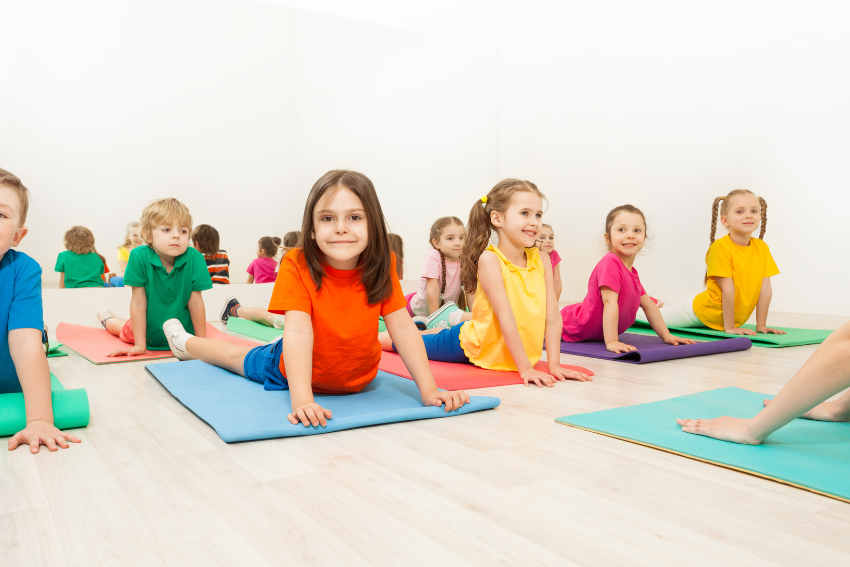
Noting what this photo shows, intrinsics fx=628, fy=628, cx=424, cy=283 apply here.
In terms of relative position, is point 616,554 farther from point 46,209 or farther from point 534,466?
point 46,209

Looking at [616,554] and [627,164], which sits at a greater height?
[627,164]

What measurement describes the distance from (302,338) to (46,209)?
155 inches

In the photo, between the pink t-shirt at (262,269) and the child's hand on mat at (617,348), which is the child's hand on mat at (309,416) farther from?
the pink t-shirt at (262,269)

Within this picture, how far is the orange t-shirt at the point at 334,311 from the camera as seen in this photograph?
1.82 m

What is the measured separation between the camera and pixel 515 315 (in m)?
2.55

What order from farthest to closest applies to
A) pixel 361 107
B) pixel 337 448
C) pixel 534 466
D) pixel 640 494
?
pixel 361 107 < pixel 337 448 < pixel 534 466 < pixel 640 494

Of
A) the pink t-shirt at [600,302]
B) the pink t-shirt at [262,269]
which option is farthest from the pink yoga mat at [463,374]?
the pink t-shirt at [262,269]

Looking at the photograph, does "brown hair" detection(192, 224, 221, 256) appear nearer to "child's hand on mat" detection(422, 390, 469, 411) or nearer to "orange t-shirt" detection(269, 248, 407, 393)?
"orange t-shirt" detection(269, 248, 407, 393)

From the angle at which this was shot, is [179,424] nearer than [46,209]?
Yes

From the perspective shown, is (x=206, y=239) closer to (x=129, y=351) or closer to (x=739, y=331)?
(x=129, y=351)

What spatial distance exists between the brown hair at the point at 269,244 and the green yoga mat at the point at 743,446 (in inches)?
164

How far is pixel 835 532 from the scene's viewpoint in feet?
3.25

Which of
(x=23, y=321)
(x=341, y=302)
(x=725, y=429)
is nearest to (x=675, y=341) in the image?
(x=725, y=429)

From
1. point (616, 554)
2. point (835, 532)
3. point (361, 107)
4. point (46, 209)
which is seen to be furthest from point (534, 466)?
point (361, 107)
